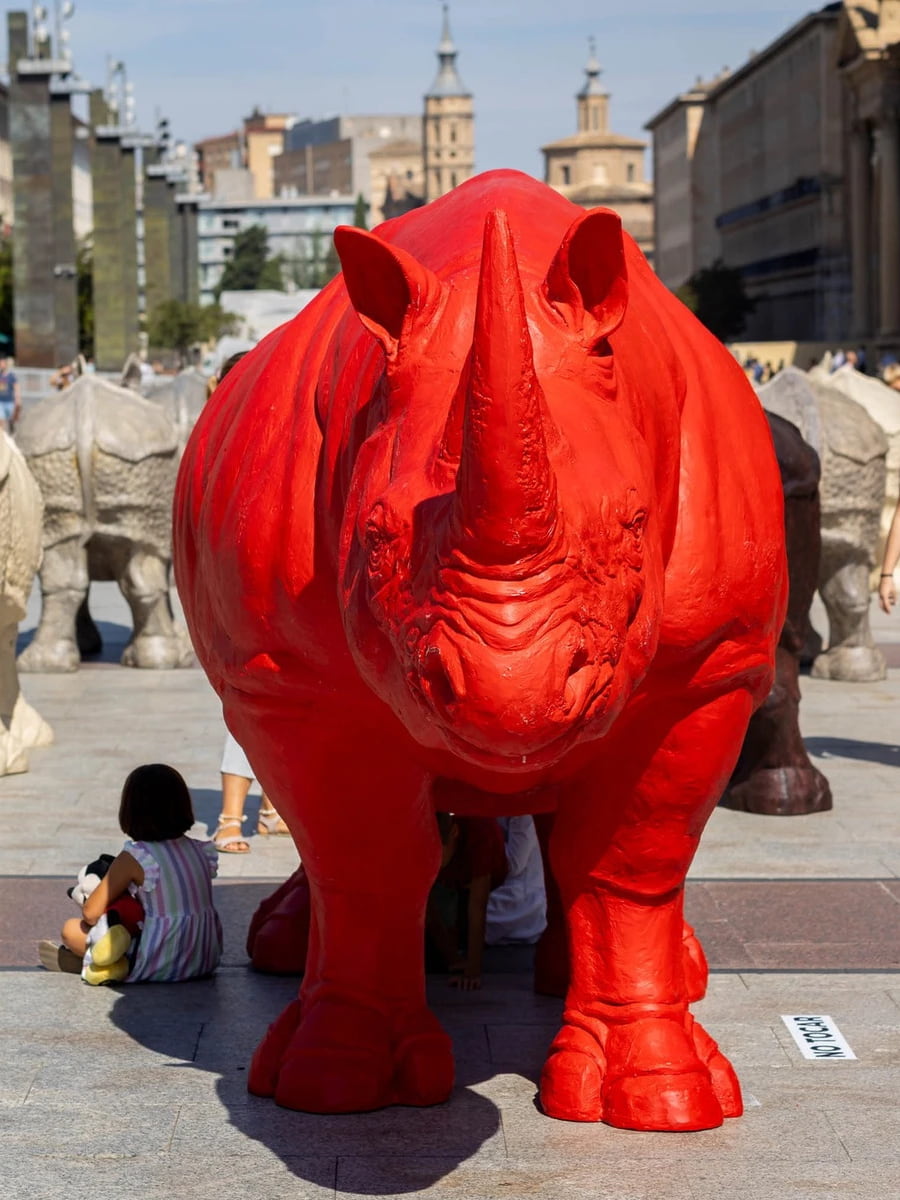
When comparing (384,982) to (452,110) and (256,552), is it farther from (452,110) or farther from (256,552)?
(452,110)

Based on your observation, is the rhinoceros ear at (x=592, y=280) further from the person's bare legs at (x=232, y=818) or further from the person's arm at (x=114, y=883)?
the person's bare legs at (x=232, y=818)

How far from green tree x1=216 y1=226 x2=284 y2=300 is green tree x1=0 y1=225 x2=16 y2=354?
85975mm

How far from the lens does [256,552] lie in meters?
4.41

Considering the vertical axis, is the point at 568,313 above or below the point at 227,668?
above

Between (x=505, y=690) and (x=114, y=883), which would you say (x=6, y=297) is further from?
(x=505, y=690)

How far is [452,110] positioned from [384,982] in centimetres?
19950

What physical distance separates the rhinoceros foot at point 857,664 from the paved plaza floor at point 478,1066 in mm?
3975

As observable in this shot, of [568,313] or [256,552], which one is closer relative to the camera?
[568,313]

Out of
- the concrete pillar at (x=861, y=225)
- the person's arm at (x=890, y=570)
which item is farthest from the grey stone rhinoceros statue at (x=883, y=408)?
the concrete pillar at (x=861, y=225)

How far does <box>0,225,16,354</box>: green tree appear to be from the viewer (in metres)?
52.9

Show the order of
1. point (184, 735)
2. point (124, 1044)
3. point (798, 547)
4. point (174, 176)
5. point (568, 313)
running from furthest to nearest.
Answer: point (174, 176) → point (184, 735) → point (798, 547) → point (124, 1044) → point (568, 313)

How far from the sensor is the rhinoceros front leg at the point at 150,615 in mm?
12758

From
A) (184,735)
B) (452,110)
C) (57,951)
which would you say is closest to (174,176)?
(184,735)

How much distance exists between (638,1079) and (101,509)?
27.2 ft
